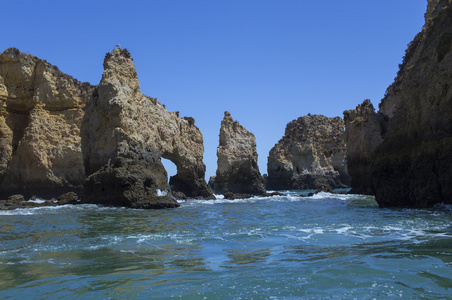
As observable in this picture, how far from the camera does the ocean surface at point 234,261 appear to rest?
569cm

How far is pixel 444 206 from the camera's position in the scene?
15.3 m

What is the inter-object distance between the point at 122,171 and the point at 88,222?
8158 mm

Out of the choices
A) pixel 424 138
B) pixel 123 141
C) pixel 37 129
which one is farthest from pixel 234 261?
pixel 37 129

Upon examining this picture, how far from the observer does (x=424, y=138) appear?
16938 millimetres

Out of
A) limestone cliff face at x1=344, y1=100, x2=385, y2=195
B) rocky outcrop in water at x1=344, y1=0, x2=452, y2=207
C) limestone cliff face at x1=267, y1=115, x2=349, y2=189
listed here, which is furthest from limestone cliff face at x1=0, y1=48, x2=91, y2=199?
limestone cliff face at x1=267, y1=115, x2=349, y2=189

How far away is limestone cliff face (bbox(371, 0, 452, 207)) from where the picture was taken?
616 inches

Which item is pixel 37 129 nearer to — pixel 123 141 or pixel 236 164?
pixel 123 141

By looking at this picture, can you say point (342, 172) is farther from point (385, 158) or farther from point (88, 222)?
point (88, 222)

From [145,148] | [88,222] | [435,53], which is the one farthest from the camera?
[145,148]

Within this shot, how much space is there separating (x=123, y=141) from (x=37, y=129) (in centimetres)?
1279

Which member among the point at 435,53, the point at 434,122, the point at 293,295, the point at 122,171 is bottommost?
the point at 293,295

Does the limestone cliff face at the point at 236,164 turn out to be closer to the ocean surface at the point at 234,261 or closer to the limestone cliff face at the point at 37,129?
the limestone cliff face at the point at 37,129

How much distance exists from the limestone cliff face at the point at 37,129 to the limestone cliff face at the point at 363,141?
24267mm

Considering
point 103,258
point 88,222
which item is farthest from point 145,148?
point 103,258
